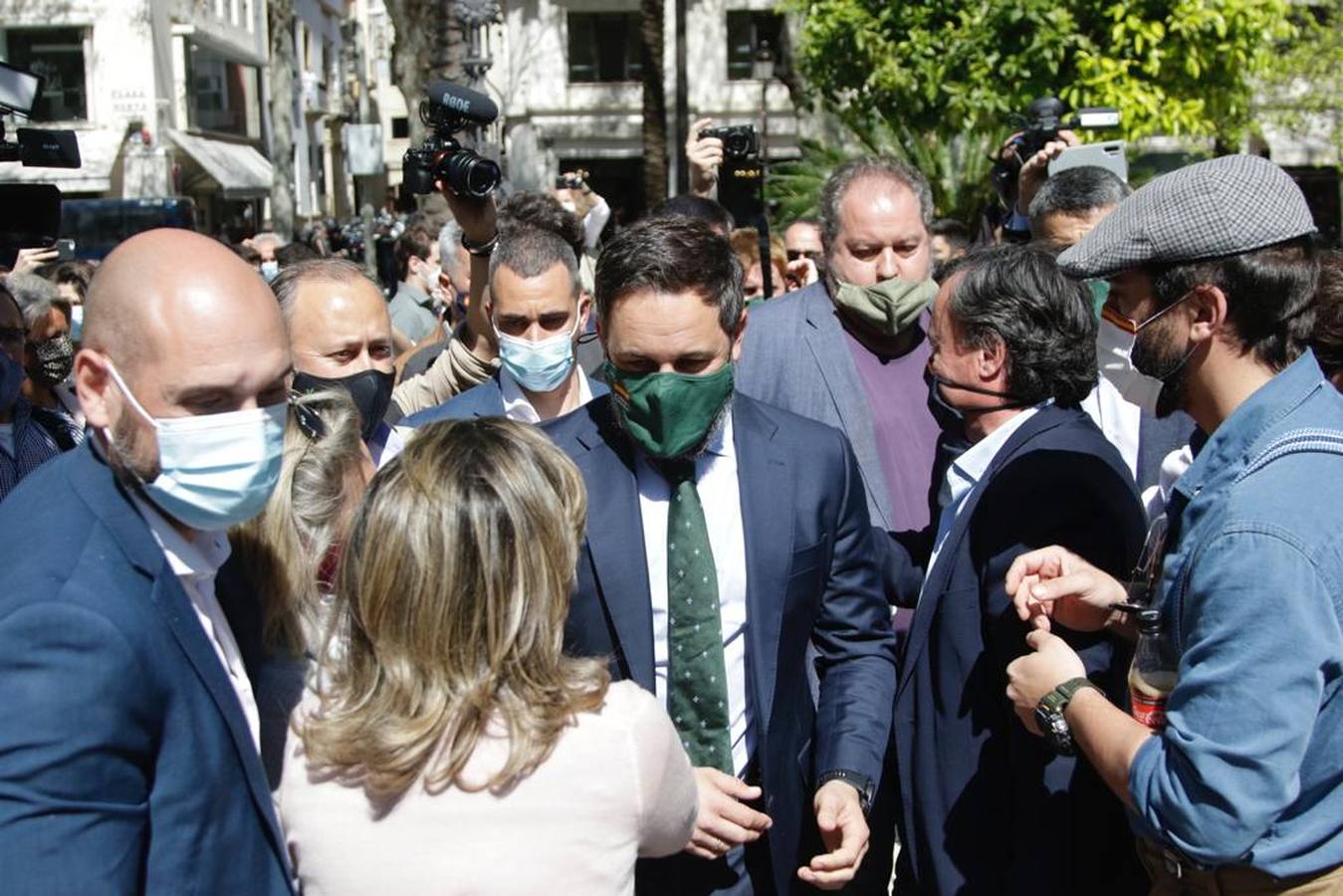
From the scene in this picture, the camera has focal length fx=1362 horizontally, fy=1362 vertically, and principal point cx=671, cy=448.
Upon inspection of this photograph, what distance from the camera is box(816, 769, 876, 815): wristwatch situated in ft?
9.21

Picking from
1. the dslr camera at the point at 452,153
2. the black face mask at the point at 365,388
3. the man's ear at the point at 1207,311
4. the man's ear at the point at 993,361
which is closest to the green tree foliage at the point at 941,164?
the dslr camera at the point at 452,153

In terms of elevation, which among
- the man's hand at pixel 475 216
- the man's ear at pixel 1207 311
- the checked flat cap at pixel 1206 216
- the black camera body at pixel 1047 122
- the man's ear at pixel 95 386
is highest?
the black camera body at pixel 1047 122

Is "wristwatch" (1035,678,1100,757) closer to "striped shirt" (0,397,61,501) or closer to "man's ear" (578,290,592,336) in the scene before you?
"man's ear" (578,290,592,336)

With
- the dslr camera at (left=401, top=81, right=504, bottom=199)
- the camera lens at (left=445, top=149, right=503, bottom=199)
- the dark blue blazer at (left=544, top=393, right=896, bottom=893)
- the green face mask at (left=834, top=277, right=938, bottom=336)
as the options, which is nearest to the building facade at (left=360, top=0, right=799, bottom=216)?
the dslr camera at (left=401, top=81, right=504, bottom=199)

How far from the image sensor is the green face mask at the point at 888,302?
4.25 m

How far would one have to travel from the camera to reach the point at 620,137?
30859mm

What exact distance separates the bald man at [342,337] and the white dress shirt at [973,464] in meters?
1.54

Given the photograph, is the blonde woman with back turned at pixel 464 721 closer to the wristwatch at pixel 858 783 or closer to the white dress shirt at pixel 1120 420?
the wristwatch at pixel 858 783

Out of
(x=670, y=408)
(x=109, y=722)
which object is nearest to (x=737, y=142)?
(x=670, y=408)

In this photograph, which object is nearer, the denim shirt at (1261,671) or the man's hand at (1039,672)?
the denim shirt at (1261,671)

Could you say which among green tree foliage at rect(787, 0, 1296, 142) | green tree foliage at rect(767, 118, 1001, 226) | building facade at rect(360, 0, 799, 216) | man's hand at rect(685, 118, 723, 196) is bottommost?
man's hand at rect(685, 118, 723, 196)

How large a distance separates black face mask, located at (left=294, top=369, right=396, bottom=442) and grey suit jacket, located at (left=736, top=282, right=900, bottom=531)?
119 centimetres

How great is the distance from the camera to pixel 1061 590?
2.65 meters

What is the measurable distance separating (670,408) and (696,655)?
0.51 meters
